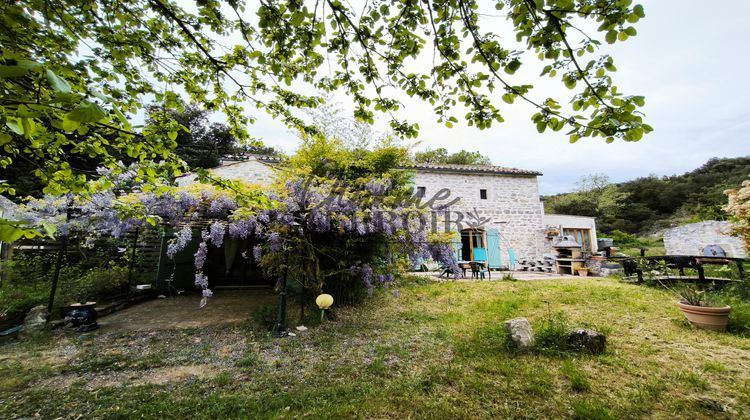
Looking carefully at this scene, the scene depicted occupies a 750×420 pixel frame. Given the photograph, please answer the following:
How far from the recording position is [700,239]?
10.5m

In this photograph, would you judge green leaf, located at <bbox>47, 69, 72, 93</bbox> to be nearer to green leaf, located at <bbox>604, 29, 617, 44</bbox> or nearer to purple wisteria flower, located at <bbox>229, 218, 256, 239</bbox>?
green leaf, located at <bbox>604, 29, 617, 44</bbox>

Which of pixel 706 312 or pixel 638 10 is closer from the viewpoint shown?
pixel 638 10

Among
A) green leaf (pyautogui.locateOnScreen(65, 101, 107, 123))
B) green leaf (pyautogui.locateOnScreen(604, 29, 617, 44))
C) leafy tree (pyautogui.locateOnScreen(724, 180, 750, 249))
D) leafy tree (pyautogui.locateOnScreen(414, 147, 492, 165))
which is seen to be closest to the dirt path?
green leaf (pyautogui.locateOnScreen(65, 101, 107, 123))

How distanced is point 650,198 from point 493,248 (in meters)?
18.9

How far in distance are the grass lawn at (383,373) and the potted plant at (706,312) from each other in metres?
0.17

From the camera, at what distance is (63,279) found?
544 cm

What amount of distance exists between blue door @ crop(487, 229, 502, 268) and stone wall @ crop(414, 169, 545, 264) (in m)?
0.19

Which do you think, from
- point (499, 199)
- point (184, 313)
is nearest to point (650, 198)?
point (499, 199)

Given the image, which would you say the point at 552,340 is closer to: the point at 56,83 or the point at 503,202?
the point at 56,83

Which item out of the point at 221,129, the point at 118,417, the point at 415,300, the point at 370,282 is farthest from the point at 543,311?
the point at 221,129

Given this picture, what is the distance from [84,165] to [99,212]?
720cm

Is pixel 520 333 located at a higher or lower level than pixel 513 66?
lower

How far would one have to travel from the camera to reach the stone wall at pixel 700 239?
9547 mm

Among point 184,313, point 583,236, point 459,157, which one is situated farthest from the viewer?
point 459,157
